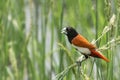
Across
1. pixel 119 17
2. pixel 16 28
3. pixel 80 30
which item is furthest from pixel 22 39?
pixel 119 17

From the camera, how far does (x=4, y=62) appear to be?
2.17 m

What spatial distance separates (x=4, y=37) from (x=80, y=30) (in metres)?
0.43

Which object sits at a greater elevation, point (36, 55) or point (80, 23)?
point (80, 23)

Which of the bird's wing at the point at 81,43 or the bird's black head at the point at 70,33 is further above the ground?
the bird's black head at the point at 70,33

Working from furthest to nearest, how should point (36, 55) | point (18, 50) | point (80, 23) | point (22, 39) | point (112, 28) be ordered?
point (18, 50) < point (22, 39) < point (36, 55) < point (80, 23) < point (112, 28)

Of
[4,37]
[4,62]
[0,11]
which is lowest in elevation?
[4,62]

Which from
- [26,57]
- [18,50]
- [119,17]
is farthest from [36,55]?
[119,17]

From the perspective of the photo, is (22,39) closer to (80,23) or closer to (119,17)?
(80,23)

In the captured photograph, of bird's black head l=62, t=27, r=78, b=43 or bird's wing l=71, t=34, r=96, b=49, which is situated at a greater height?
bird's black head l=62, t=27, r=78, b=43

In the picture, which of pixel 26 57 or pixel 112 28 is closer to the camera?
pixel 112 28

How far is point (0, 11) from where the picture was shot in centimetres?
215

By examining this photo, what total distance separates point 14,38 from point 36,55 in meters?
0.43

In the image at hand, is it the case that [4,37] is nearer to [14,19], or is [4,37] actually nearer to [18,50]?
[14,19]

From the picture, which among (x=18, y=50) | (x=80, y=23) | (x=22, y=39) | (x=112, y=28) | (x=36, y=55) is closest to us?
(x=112, y=28)
